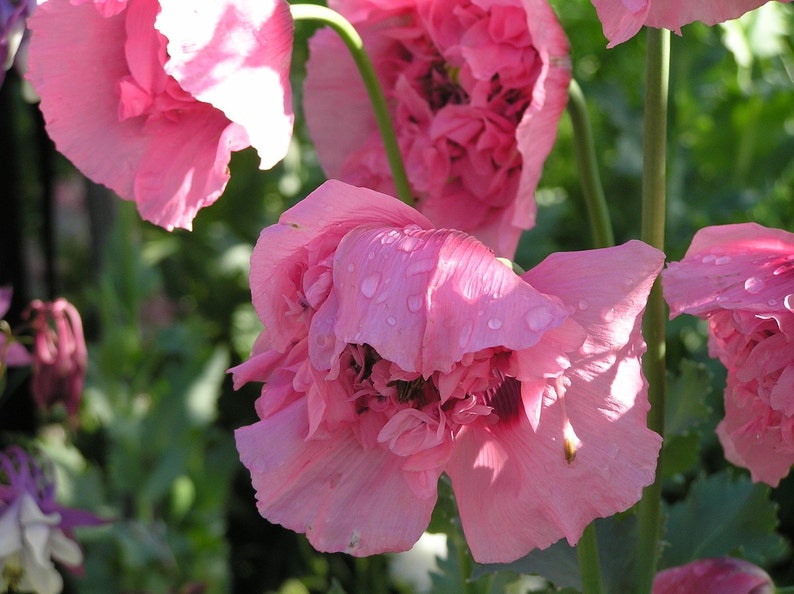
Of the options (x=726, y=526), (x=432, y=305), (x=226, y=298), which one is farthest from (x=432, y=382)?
(x=226, y=298)

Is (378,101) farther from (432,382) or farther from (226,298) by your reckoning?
(226,298)

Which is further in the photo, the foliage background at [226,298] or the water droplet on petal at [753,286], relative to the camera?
the foliage background at [226,298]

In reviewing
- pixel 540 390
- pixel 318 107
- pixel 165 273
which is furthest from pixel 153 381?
pixel 540 390

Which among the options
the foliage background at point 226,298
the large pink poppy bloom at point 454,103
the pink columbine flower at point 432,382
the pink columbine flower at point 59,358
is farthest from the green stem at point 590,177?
the foliage background at point 226,298

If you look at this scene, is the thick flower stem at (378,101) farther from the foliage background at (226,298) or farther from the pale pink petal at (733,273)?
the foliage background at (226,298)

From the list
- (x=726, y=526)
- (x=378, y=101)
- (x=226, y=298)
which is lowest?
(x=226, y=298)
